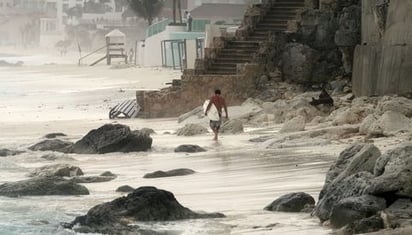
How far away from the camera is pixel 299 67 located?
2773cm

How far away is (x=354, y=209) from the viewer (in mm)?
9398

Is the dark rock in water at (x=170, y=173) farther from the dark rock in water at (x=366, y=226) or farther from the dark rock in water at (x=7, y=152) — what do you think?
the dark rock in water at (x=366, y=226)

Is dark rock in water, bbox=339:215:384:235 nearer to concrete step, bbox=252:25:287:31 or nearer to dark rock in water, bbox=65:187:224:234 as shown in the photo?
dark rock in water, bbox=65:187:224:234

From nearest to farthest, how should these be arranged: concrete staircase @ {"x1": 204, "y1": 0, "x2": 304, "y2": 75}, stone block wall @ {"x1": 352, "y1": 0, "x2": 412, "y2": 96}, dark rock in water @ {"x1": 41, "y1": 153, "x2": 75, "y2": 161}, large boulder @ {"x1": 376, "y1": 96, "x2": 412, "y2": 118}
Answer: dark rock in water @ {"x1": 41, "y1": 153, "x2": 75, "y2": 161}
large boulder @ {"x1": 376, "y1": 96, "x2": 412, "y2": 118}
stone block wall @ {"x1": 352, "y1": 0, "x2": 412, "y2": 96}
concrete staircase @ {"x1": 204, "y1": 0, "x2": 304, "y2": 75}

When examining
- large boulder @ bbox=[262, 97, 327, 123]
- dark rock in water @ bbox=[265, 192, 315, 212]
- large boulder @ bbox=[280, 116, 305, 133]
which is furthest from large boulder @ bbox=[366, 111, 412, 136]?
dark rock in water @ bbox=[265, 192, 315, 212]

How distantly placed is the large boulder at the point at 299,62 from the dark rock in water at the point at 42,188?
49.2 feet

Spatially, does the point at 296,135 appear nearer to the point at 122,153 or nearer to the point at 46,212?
the point at 122,153

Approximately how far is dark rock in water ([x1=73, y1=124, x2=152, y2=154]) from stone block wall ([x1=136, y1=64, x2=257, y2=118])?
8.14 m

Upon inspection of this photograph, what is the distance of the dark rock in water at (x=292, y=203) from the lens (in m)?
10.8

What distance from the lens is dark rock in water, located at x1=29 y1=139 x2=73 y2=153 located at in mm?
19656

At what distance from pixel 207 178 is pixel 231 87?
43.9 feet

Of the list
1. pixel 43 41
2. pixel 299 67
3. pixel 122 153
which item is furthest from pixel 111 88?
pixel 43 41

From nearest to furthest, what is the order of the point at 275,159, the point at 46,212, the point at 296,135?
the point at 46,212
the point at 275,159
the point at 296,135

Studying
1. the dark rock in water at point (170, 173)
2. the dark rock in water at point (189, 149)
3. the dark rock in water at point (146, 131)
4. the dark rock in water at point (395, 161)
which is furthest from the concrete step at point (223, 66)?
the dark rock in water at point (395, 161)
